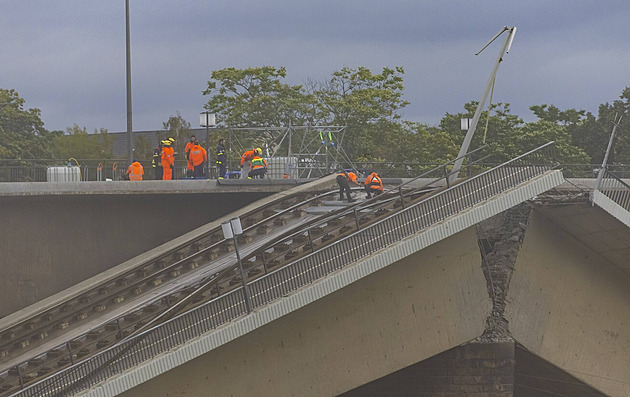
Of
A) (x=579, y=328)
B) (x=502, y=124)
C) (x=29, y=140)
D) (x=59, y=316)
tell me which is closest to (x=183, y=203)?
(x=59, y=316)

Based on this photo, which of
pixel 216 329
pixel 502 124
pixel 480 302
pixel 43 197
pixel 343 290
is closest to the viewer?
pixel 216 329

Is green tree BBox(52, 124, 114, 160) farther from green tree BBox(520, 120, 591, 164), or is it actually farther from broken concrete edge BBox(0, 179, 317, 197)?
broken concrete edge BBox(0, 179, 317, 197)

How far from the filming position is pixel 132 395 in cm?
2034

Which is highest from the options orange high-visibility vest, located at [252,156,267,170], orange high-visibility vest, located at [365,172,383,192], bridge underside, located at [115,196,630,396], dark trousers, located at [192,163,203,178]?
orange high-visibility vest, located at [252,156,267,170]

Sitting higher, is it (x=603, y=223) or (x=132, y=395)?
(x=603, y=223)

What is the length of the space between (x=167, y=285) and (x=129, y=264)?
286cm

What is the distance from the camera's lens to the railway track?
21.0m

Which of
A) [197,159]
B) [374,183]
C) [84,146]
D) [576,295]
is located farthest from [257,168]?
[84,146]

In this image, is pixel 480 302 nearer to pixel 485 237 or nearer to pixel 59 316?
pixel 485 237

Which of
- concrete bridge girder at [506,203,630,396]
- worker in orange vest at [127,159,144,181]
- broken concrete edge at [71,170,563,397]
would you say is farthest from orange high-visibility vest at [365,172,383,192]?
worker in orange vest at [127,159,144,181]

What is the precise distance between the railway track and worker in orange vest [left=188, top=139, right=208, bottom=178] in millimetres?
5360

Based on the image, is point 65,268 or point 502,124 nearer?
point 65,268

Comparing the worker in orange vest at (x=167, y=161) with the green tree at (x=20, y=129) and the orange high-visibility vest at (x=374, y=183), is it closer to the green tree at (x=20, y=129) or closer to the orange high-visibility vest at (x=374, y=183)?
the orange high-visibility vest at (x=374, y=183)

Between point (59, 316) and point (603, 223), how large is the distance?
44.4 ft
